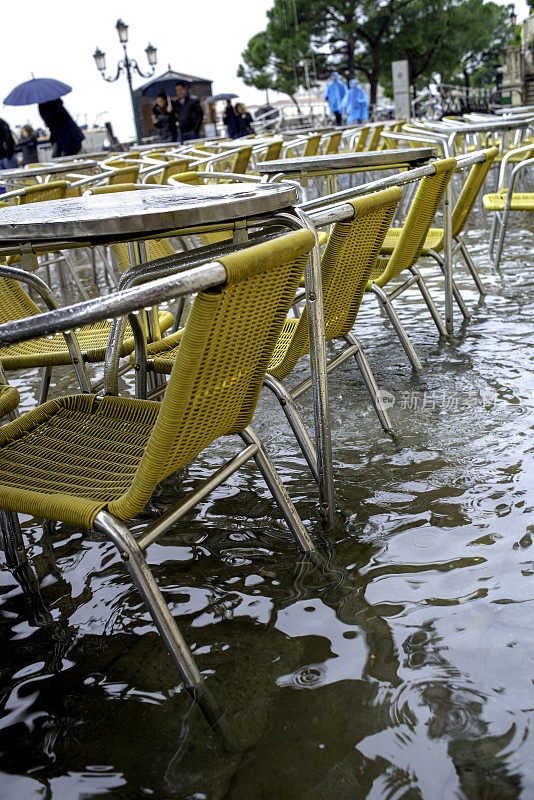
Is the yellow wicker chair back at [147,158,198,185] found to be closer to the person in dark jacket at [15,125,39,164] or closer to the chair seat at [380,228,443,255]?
the chair seat at [380,228,443,255]

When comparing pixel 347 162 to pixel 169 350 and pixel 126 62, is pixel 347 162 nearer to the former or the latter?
pixel 169 350

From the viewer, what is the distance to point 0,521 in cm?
196

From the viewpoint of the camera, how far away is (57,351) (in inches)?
99.5

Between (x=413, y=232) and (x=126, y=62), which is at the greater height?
(x=126, y=62)

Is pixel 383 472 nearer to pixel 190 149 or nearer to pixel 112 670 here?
pixel 112 670

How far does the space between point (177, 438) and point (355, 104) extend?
15.4m

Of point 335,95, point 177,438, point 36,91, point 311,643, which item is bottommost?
point 311,643

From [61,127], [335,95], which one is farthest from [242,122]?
[61,127]

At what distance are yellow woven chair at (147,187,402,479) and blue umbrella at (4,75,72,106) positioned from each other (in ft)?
29.0

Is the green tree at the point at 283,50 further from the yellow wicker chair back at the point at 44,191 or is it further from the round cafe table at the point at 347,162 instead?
the round cafe table at the point at 347,162

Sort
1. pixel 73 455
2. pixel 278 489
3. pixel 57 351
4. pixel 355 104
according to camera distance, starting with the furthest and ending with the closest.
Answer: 1. pixel 355 104
2. pixel 57 351
3. pixel 278 489
4. pixel 73 455

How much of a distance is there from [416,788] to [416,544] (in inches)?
30.4

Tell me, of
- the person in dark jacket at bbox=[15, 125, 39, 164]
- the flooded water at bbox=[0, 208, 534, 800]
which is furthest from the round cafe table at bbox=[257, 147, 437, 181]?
the person in dark jacket at bbox=[15, 125, 39, 164]

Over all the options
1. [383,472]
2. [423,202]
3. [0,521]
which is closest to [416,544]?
[383,472]
